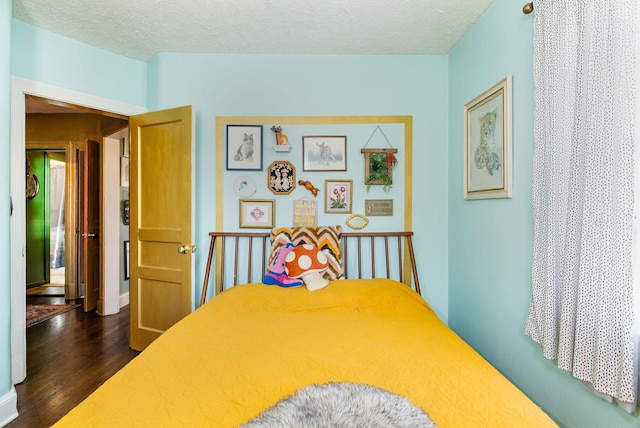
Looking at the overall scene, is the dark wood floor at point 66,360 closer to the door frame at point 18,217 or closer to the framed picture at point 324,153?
the door frame at point 18,217

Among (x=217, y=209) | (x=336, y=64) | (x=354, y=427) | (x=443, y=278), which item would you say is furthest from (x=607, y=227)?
(x=217, y=209)

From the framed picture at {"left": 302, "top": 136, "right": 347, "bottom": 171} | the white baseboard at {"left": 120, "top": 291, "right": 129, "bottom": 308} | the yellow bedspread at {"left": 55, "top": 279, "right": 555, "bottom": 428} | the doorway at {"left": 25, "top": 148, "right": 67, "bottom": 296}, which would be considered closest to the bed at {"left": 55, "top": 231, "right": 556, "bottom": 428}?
the yellow bedspread at {"left": 55, "top": 279, "right": 555, "bottom": 428}

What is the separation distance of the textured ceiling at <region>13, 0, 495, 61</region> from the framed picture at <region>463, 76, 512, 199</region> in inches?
23.7

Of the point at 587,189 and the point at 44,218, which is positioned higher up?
the point at 587,189

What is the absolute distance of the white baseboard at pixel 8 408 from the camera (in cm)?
184

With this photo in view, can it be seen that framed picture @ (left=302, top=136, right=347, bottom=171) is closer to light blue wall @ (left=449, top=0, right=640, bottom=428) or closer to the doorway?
light blue wall @ (left=449, top=0, right=640, bottom=428)

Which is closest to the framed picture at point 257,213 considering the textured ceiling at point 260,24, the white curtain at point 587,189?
the textured ceiling at point 260,24

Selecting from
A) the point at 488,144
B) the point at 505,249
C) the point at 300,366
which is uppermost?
the point at 488,144

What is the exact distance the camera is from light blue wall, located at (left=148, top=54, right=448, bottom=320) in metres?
2.66

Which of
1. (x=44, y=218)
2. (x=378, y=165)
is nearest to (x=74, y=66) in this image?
(x=378, y=165)

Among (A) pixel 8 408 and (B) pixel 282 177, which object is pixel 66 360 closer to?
(A) pixel 8 408

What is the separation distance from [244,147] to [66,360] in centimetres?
226

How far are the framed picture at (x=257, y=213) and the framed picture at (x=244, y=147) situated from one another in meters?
0.28

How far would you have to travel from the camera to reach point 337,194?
104 inches
